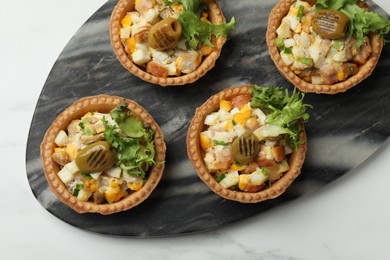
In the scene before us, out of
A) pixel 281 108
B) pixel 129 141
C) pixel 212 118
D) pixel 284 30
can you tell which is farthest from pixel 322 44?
pixel 129 141

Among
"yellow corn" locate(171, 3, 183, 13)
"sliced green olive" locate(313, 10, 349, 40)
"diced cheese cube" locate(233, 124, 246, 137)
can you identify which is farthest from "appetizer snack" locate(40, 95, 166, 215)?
"sliced green olive" locate(313, 10, 349, 40)

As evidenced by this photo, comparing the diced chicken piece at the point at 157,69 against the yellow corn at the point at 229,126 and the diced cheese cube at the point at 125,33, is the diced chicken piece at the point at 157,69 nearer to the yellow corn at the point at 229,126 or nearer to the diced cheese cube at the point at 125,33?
the diced cheese cube at the point at 125,33

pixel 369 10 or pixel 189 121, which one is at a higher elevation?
pixel 369 10

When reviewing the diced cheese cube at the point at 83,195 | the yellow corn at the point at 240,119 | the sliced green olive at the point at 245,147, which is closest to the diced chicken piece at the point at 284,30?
the yellow corn at the point at 240,119

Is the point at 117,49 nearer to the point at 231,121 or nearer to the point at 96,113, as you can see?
the point at 96,113

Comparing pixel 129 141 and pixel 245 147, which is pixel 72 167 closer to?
pixel 129 141

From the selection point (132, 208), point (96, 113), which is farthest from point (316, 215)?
point (96, 113)
